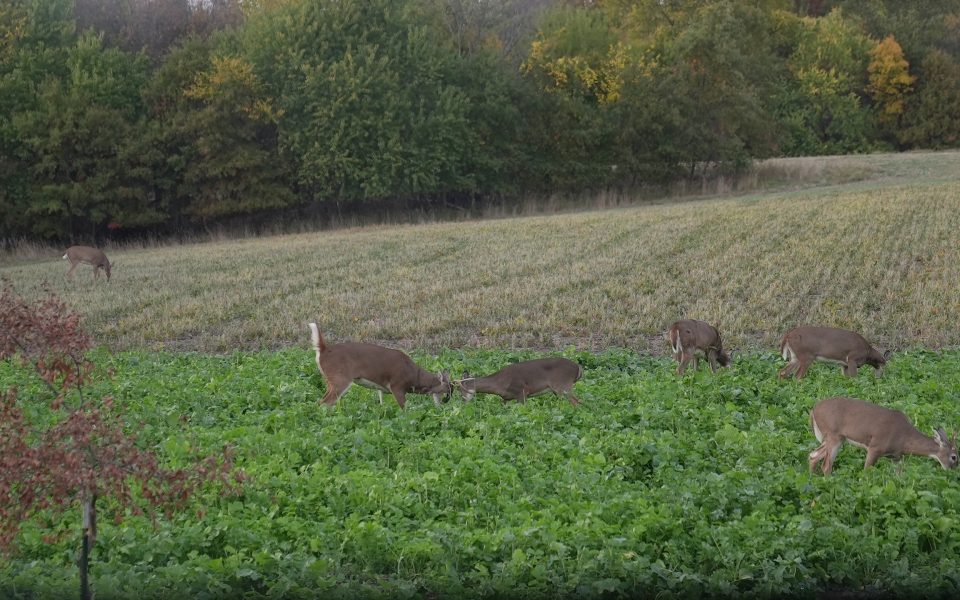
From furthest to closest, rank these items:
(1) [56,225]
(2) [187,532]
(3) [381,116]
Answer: (3) [381,116] < (1) [56,225] < (2) [187,532]

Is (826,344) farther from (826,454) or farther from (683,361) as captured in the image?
(826,454)

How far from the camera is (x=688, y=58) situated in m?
49.8

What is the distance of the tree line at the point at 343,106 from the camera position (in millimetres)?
41656

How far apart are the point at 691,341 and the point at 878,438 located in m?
4.31

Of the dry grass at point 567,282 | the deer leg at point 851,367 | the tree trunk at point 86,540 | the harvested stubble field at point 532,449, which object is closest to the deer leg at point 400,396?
the harvested stubble field at point 532,449

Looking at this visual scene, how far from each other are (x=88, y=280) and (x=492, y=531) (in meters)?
21.8

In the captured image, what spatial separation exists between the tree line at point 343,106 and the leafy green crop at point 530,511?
3291 cm

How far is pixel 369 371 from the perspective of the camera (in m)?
10.9

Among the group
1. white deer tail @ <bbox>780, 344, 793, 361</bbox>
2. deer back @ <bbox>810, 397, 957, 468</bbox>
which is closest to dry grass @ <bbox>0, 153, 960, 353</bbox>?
white deer tail @ <bbox>780, 344, 793, 361</bbox>

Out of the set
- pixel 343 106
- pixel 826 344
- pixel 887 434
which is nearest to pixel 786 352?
pixel 826 344

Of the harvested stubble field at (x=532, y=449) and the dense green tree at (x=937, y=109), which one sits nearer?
the harvested stubble field at (x=532, y=449)

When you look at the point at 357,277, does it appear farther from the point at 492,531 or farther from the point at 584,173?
the point at 584,173

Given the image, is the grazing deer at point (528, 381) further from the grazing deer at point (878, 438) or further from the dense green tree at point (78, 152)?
the dense green tree at point (78, 152)

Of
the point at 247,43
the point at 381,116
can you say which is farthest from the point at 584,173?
the point at 247,43
